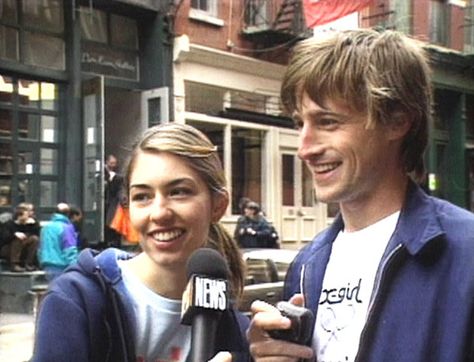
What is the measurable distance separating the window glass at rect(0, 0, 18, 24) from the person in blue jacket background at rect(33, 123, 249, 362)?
42.4 ft

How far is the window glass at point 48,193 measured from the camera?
1535cm

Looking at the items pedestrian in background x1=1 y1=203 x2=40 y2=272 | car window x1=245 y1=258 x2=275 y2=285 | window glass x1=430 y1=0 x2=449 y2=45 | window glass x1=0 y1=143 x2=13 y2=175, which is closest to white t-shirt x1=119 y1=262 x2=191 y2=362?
car window x1=245 y1=258 x2=275 y2=285


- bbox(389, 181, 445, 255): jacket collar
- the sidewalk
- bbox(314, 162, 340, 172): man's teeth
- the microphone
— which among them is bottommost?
the sidewalk

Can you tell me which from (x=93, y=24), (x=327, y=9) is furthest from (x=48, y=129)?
(x=327, y=9)

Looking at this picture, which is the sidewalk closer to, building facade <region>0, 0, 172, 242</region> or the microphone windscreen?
building facade <region>0, 0, 172, 242</region>

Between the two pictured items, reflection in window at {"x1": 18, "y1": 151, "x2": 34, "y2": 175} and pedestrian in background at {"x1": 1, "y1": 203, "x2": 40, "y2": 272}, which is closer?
pedestrian in background at {"x1": 1, "y1": 203, "x2": 40, "y2": 272}

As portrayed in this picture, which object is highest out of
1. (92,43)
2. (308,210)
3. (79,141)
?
(92,43)

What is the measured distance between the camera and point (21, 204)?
1426cm

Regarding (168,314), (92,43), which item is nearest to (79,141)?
(92,43)

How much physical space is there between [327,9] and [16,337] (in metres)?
9.31

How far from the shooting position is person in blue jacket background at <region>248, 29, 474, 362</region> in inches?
77.3

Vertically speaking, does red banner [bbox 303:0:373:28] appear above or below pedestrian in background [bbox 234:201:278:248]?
above

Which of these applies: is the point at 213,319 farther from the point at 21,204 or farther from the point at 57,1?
the point at 57,1

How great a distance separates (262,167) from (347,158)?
17538mm
